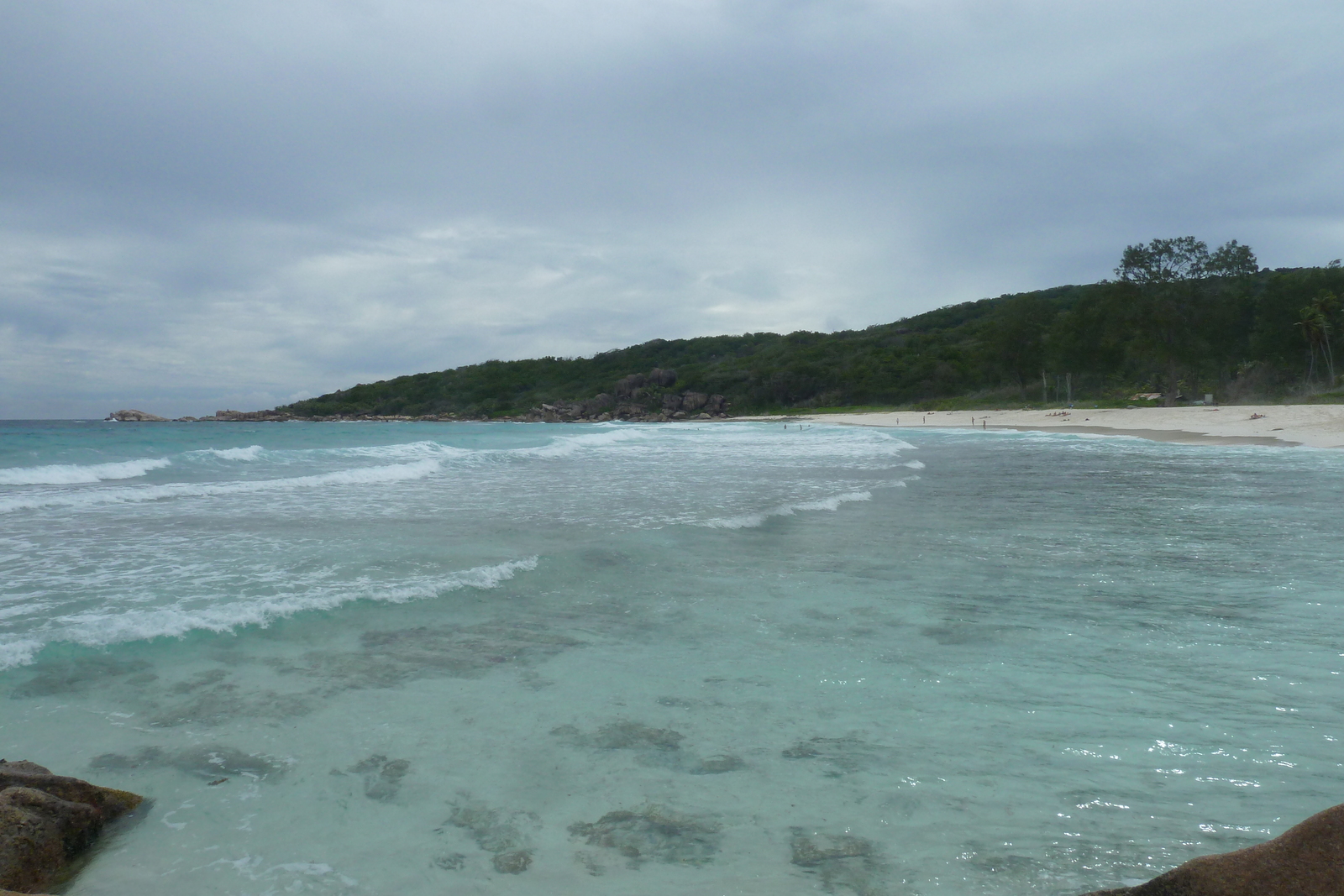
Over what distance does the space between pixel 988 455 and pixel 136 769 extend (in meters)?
20.5

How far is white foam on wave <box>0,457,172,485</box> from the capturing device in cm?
1798

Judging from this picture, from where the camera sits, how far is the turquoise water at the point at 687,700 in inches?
109

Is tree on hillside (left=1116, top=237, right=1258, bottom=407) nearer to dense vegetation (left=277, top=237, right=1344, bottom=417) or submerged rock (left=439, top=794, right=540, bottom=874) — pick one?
dense vegetation (left=277, top=237, right=1344, bottom=417)

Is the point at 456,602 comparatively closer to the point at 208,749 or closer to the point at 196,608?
the point at 196,608

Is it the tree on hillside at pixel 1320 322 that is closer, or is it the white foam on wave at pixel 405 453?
the white foam on wave at pixel 405 453

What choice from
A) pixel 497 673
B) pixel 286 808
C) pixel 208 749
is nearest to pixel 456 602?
pixel 497 673

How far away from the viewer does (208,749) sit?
3641 millimetres

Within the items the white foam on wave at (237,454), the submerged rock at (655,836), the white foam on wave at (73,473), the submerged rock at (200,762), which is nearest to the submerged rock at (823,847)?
the submerged rock at (655,836)

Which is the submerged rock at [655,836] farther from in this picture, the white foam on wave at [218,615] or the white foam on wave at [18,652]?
the white foam on wave at [18,652]

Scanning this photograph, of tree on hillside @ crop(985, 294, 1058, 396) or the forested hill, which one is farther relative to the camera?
tree on hillside @ crop(985, 294, 1058, 396)

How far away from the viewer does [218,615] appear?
5742 millimetres

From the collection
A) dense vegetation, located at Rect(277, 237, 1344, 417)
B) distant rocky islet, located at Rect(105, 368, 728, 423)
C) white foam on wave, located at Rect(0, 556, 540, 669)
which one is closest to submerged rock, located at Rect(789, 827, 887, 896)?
white foam on wave, located at Rect(0, 556, 540, 669)

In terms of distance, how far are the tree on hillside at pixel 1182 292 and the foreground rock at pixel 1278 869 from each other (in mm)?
55687

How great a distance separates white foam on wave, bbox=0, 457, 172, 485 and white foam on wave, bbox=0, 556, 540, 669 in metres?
15.2
